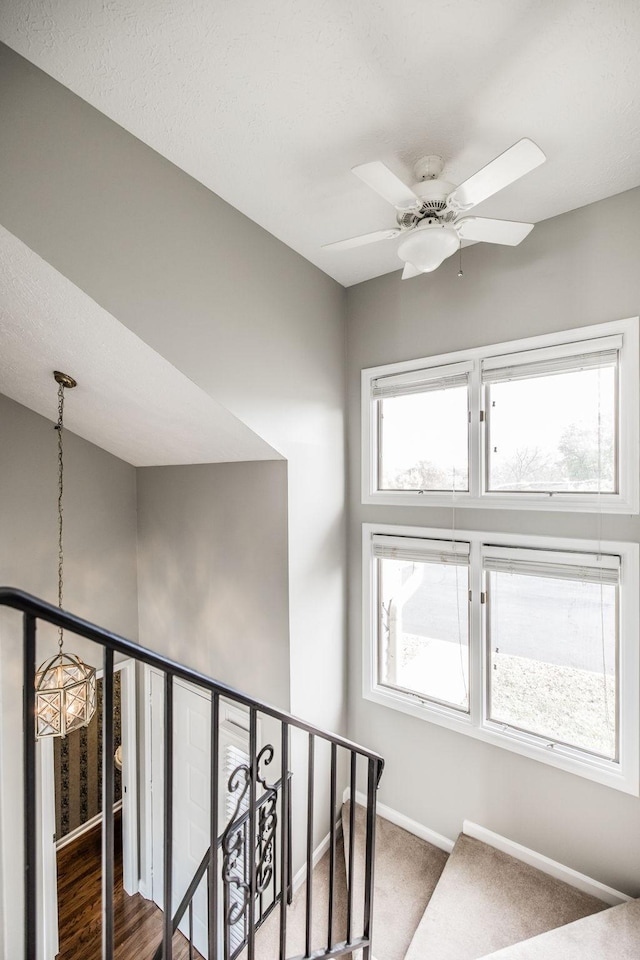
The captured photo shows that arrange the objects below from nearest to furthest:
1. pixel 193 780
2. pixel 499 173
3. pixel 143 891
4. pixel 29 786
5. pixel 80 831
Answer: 1. pixel 29 786
2. pixel 499 173
3. pixel 193 780
4. pixel 143 891
5. pixel 80 831

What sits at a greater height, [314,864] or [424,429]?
[424,429]

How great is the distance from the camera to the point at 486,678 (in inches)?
107

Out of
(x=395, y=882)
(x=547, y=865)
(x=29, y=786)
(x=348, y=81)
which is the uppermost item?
(x=348, y=81)

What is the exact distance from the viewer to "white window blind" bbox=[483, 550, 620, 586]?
2318mm

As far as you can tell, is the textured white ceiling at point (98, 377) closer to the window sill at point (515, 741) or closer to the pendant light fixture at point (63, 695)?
the pendant light fixture at point (63, 695)

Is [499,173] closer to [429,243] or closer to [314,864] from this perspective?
[429,243]

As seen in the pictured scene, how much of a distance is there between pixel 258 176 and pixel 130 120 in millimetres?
564

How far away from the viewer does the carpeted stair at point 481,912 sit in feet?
6.50

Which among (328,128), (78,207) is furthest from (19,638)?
(328,128)

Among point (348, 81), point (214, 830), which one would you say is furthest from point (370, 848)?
point (348, 81)

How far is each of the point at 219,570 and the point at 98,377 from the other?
143 cm

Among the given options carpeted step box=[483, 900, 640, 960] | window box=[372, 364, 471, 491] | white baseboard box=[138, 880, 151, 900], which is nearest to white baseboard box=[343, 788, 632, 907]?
carpeted step box=[483, 900, 640, 960]

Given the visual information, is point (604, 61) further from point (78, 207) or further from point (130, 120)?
point (78, 207)

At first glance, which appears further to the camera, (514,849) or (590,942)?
(514,849)
